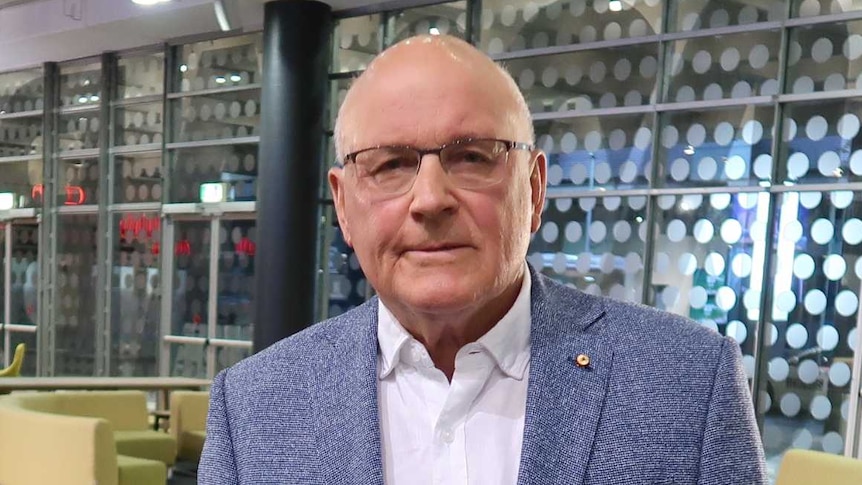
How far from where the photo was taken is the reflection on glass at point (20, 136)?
11.4m

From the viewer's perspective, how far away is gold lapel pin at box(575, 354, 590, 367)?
46.9 inches

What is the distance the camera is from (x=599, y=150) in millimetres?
A: 7285

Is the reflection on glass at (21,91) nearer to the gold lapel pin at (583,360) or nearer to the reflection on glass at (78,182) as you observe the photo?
the reflection on glass at (78,182)

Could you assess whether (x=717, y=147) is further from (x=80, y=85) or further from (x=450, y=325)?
(x=80, y=85)

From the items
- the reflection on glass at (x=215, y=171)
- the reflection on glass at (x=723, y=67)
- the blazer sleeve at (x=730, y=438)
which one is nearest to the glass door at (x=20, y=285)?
the reflection on glass at (x=215, y=171)

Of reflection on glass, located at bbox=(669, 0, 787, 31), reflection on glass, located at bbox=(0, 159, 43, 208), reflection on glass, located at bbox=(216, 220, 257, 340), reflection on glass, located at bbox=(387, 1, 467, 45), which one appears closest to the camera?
reflection on glass, located at bbox=(669, 0, 787, 31)

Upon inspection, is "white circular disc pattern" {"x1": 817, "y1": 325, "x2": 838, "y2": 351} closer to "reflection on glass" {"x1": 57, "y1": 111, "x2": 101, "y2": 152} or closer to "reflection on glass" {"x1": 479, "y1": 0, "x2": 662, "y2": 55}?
"reflection on glass" {"x1": 479, "y1": 0, "x2": 662, "y2": 55}

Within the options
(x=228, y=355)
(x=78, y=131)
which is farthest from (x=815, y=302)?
(x=78, y=131)

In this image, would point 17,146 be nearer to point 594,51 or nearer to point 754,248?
point 594,51

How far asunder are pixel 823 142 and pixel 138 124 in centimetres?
793

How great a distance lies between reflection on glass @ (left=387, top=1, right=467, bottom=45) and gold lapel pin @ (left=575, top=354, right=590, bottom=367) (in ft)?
23.2

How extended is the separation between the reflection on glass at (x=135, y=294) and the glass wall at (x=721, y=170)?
205 inches

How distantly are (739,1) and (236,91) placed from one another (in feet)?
18.1

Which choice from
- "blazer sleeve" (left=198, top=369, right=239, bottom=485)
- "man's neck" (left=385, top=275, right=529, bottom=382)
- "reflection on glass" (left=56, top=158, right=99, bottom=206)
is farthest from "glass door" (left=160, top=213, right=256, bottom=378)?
"man's neck" (left=385, top=275, right=529, bottom=382)
